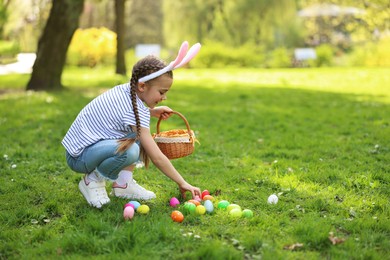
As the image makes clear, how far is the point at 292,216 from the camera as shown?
3475mm

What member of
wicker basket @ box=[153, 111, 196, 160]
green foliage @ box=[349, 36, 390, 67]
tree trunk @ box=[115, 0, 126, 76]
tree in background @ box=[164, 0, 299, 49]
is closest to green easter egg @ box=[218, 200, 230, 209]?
wicker basket @ box=[153, 111, 196, 160]

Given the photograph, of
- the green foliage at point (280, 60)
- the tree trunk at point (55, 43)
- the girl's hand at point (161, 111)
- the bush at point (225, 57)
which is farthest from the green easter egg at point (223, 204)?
the green foliage at point (280, 60)

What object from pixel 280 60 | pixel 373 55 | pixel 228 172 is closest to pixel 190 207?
pixel 228 172

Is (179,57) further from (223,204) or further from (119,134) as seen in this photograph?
(223,204)

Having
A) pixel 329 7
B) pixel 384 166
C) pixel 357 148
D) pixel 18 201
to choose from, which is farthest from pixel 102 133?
pixel 329 7

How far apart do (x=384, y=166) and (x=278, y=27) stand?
71.6 ft

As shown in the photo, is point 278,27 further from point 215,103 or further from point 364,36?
point 215,103

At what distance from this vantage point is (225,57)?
22.9 metres

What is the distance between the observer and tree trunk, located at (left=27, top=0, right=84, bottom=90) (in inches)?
400

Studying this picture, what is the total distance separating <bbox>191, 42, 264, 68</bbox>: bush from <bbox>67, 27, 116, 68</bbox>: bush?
13.7 feet

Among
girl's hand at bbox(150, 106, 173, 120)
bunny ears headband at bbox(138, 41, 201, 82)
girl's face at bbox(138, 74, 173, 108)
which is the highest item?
bunny ears headband at bbox(138, 41, 201, 82)

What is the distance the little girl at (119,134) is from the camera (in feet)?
11.1

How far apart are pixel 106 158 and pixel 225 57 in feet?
65.4

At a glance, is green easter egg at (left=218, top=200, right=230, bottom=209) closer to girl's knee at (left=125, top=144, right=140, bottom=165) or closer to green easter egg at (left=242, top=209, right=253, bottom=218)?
green easter egg at (left=242, top=209, right=253, bottom=218)
